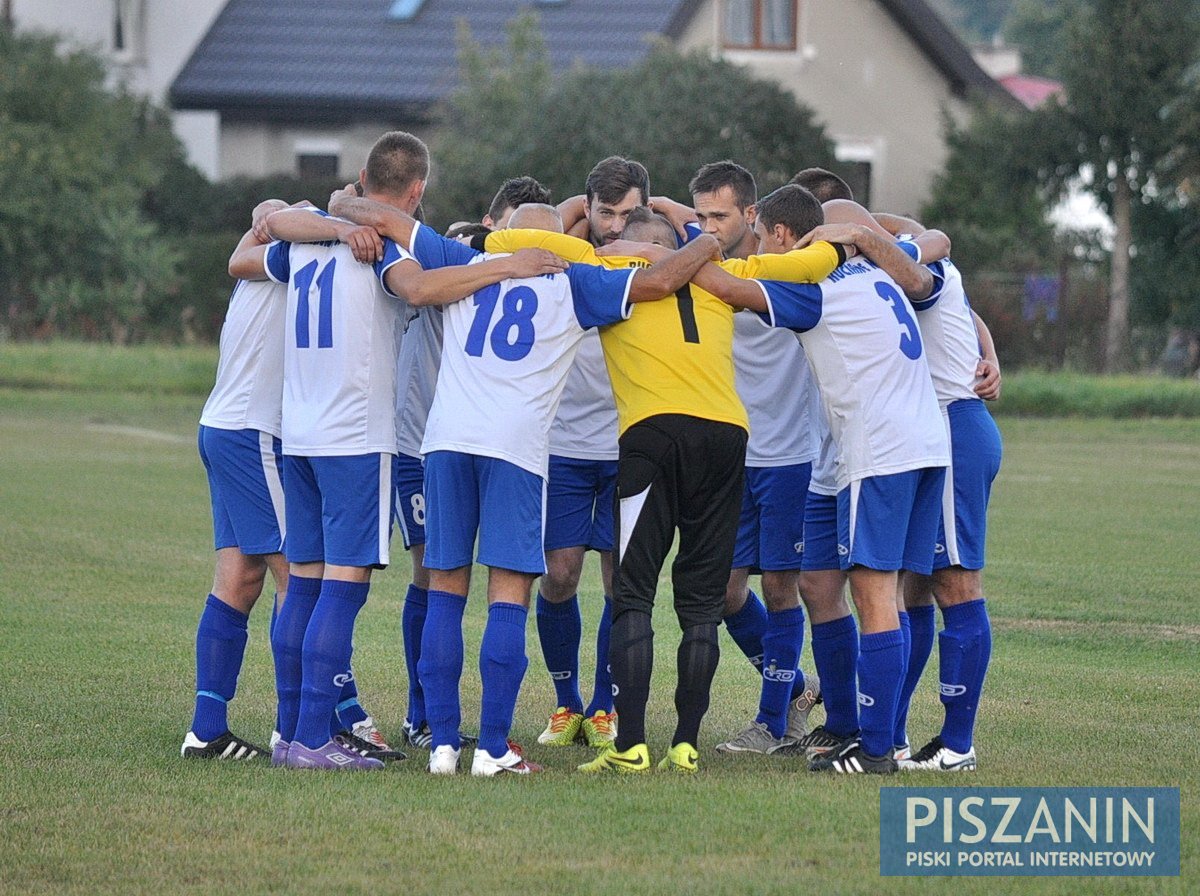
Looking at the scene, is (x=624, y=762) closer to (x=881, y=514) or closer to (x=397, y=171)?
(x=881, y=514)

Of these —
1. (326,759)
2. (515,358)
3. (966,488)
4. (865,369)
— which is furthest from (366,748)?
(966,488)

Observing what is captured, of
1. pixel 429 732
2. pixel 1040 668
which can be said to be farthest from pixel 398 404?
pixel 1040 668

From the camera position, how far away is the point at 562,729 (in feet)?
25.5

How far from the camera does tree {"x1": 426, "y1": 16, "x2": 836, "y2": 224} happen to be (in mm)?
29797

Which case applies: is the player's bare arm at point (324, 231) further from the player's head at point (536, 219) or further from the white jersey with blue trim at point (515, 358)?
the player's head at point (536, 219)

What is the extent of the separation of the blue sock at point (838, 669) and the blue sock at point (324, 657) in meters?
1.94

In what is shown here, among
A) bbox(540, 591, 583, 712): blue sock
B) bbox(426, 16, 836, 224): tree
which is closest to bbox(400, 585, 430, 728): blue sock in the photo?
bbox(540, 591, 583, 712): blue sock

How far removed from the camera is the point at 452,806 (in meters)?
6.27

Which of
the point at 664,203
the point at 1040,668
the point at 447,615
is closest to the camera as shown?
the point at 447,615

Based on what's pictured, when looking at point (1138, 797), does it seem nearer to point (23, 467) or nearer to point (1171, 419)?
point (23, 467)

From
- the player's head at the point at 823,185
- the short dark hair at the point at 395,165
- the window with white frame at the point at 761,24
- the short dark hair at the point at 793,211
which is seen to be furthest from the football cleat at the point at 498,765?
the window with white frame at the point at 761,24

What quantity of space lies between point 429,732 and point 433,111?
30.2 meters

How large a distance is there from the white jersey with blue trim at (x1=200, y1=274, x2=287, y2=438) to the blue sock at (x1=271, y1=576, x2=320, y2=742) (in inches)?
25.5

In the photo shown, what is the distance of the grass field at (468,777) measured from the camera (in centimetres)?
549
